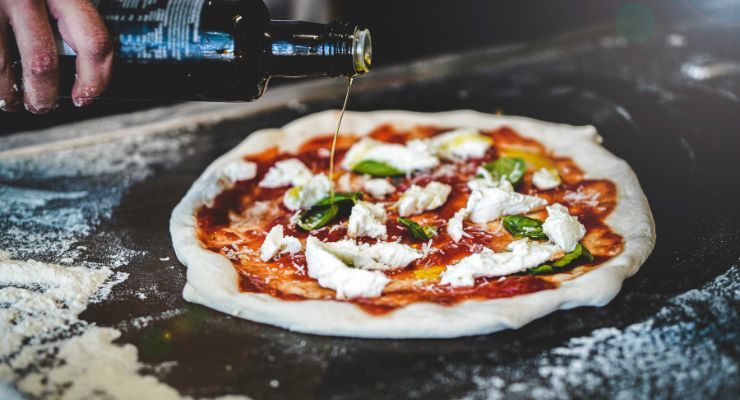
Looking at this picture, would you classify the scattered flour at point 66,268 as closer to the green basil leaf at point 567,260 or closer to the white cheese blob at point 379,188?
the white cheese blob at point 379,188

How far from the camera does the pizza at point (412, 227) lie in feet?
6.35

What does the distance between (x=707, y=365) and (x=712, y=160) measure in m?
1.51

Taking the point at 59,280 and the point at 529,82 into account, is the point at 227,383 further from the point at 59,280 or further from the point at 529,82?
the point at 529,82

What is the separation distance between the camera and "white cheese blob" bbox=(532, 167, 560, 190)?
2.65 metres

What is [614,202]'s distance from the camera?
2500mm

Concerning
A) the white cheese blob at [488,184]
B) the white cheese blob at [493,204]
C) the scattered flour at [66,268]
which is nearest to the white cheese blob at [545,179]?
the white cheese blob at [488,184]

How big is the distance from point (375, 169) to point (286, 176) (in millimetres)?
361

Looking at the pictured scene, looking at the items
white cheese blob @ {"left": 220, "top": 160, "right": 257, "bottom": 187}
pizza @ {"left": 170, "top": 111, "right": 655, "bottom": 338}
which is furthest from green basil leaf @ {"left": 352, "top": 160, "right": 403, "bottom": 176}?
white cheese blob @ {"left": 220, "top": 160, "right": 257, "bottom": 187}

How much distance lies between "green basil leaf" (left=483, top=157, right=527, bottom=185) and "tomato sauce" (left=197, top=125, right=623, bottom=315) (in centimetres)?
7

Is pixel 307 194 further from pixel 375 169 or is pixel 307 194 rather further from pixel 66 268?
pixel 66 268

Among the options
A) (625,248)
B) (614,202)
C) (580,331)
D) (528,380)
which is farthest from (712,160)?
(528,380)

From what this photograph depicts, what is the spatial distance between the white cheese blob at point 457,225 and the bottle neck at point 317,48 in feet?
1.94

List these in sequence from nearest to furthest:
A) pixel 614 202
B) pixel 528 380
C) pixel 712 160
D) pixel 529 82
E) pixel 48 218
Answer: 1. pixel 528 380
2. pixel 614 202
3. pixel 48 218
4. pixel 712 160
5. pixel 529 82

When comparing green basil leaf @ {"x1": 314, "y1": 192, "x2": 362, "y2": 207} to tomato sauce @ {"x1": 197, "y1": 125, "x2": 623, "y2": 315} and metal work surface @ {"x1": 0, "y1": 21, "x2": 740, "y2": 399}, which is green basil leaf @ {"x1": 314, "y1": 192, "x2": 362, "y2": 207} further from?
metal work surface @ {"x1": 0, "y1": 21, "x2": 740, "y2": 399}
